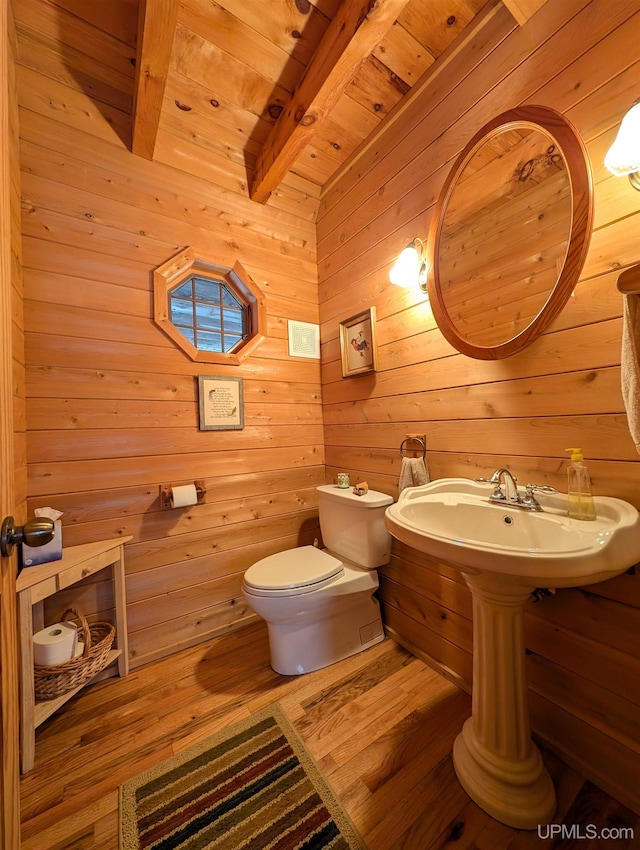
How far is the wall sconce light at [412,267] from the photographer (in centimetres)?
146

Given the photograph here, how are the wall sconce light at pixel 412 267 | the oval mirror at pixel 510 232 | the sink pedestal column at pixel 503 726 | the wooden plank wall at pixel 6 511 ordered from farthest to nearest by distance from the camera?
the wall sconce light at pixel 412 267, the oval mirror at pixel 510 232, the sink pedestal column at pixel 503 726, the wooden plank wall at pixel 6 511

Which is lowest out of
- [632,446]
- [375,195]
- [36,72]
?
[632,446]

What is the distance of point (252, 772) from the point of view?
104 cm

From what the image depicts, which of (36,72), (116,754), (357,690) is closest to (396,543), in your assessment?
(357,690)

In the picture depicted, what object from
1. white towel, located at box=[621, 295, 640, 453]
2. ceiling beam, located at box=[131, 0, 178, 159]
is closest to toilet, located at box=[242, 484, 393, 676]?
white towel, located at box=[621, 295, 640, 453]

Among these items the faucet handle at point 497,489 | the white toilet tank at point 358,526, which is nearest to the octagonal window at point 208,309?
the white toilet tank at point 358,526

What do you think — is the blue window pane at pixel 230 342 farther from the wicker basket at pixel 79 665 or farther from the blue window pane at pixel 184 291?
the wicker basket at pixel 79 665

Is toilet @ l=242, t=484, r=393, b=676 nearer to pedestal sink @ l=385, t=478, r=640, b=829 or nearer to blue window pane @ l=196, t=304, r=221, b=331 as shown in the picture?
pedestal sink @ l=385, t=478, r=640, b=829

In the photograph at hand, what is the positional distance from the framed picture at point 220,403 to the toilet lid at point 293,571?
2.44 ft

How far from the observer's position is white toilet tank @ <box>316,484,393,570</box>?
5.05 feet

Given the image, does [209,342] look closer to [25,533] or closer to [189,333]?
[189,333]

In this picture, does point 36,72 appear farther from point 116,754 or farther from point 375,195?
point 116,754

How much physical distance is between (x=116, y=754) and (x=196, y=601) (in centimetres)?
60

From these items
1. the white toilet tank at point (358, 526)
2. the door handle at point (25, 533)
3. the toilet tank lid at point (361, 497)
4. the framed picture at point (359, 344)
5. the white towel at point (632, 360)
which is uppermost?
the framed picture at point (359, 344)
